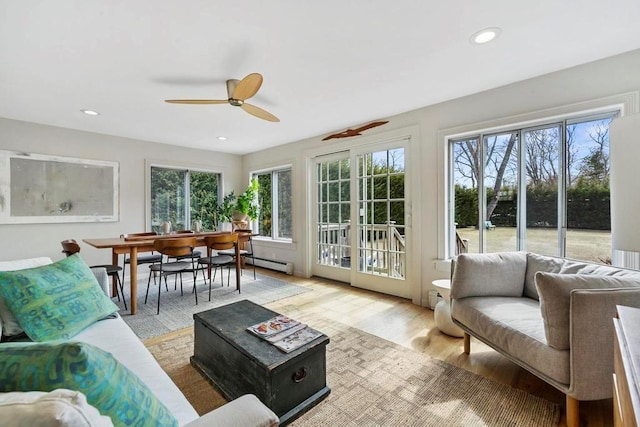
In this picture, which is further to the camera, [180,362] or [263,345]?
[180,362]

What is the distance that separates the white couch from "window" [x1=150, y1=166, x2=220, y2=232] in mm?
3180

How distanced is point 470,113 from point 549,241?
1.46 metres

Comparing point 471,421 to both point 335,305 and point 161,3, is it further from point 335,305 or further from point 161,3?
point 161,3

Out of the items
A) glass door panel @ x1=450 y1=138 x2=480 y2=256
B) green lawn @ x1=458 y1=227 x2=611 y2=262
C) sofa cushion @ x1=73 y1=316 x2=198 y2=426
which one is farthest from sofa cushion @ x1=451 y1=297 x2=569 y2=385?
A: sofa cushion @ x1=73 y1=316 x2=198 y2=426

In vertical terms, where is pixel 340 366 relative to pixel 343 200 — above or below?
below

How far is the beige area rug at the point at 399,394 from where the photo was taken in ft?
4.90

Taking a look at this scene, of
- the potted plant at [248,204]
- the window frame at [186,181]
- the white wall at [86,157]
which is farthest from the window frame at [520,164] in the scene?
the white wall at [86,157]

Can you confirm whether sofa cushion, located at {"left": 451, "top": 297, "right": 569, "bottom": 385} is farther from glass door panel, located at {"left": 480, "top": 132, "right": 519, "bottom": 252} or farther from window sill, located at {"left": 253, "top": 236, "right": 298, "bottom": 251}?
window sill, located at {"left": 253, "top": 236, "right": 298, "bottom": 251}

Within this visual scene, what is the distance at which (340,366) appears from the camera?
199cm

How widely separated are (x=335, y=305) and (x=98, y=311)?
2.26 m

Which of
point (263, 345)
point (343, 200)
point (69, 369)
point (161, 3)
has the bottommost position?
point (263, 345)

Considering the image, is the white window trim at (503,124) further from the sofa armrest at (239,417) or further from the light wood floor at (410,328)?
the sofa armrest at (239,417)

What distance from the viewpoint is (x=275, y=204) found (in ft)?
18.0

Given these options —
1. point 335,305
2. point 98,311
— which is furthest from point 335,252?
point 98,311
